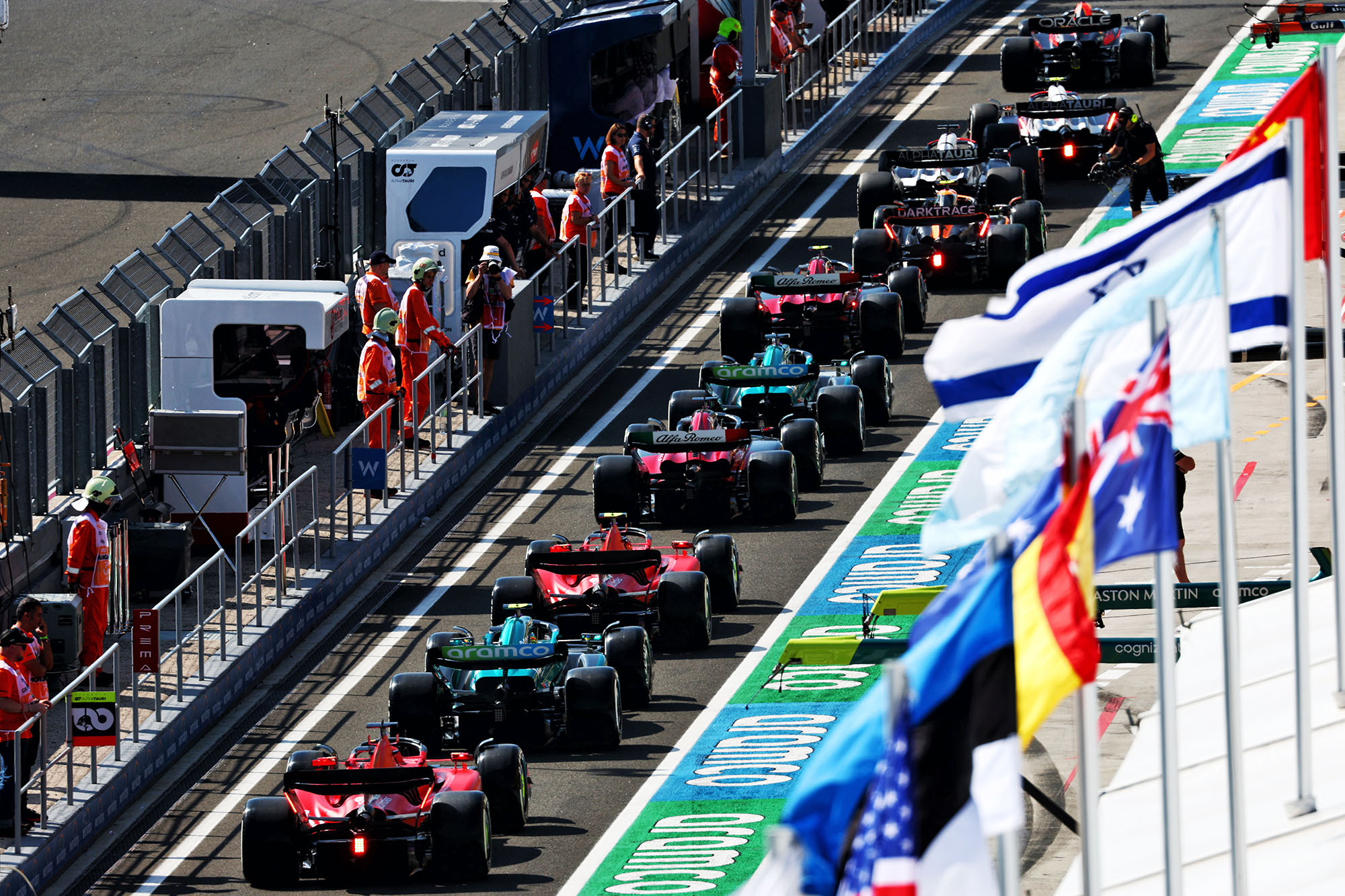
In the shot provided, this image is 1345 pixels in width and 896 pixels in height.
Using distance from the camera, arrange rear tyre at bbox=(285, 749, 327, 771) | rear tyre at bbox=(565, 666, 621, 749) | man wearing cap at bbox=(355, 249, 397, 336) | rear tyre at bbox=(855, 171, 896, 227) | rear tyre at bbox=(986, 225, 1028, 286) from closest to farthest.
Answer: rear tyre at bbox=(285, 749, 327, 771) → rear tyre at bbox=(565, 666, 621, 749) → man wearing cap at bbox=(355, 249, 397, 336) → rear tyre at bbox=(986, 225, 1028, 286) → rear tyre at bbox=(855, 171, 896, 227)

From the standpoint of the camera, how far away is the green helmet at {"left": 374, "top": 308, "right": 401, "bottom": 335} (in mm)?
28391

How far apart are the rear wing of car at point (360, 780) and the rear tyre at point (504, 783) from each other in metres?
0.60

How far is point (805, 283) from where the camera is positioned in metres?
33.0

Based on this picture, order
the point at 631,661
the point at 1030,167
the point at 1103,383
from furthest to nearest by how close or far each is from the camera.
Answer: the point at 1030,167, the point at 631,661, the point at 1103,383

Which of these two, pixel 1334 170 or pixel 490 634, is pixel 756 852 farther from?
pixel 1334 170

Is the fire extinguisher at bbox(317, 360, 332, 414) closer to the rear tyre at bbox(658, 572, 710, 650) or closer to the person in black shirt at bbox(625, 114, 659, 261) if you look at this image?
the person in black shirt at bbox(625, 114, 659, 261)

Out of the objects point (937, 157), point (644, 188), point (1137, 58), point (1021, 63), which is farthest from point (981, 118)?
point (644, 188)

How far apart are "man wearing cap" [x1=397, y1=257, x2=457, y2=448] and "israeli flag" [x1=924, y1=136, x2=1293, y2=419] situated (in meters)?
14.9

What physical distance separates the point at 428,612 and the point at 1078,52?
21.8 meters

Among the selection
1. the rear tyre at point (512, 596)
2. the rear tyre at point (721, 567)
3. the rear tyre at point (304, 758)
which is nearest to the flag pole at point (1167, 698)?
the rear tyre at point (304, 758)

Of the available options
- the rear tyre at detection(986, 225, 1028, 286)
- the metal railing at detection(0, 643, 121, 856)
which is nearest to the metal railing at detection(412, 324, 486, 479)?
the metal railing at detection(0, 643, 121, 856)

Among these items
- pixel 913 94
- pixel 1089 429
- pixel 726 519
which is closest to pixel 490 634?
pixel 726 519

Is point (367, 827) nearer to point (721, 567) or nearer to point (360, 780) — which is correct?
point (360, 780)

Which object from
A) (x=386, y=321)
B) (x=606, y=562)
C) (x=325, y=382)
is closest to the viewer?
(x=606, y=562)
